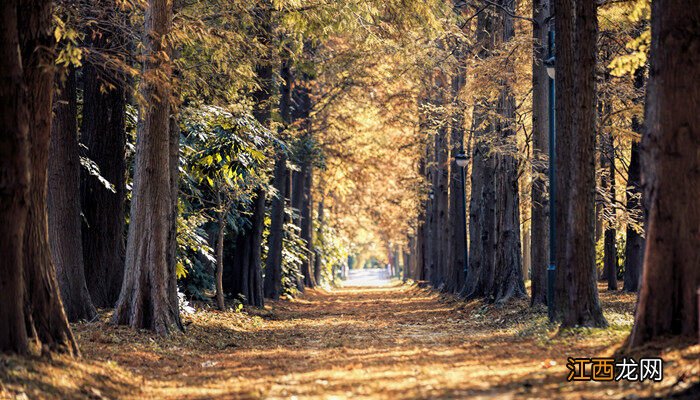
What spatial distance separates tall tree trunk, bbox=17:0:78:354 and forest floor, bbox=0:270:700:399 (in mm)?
517

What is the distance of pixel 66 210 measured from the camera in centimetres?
1673

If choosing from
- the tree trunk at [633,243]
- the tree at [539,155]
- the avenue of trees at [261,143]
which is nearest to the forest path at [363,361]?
the tree at [539,155]

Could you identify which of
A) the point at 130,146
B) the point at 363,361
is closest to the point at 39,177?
the point at 363,361

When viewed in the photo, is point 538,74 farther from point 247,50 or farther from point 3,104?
point 3,104

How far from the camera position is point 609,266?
30875 millimetres

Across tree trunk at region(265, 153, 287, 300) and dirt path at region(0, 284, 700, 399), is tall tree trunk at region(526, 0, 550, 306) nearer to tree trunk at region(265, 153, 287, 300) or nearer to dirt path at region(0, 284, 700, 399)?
dirt path at region(0, 284, 700, 399)

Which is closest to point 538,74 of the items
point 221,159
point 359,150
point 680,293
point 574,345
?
point 221,159

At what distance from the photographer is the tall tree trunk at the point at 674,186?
32.6 feet

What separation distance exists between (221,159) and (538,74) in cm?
741

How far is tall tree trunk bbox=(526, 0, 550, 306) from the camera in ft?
65.4

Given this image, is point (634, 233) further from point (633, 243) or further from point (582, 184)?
point (582, 184)

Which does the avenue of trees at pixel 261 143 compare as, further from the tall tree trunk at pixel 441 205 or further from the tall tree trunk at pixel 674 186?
the tall tree trunk at pixel 441 205

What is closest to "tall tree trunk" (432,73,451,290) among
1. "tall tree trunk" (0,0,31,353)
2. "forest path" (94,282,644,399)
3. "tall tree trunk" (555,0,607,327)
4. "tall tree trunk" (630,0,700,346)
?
"forest path" (94,282,644,399)

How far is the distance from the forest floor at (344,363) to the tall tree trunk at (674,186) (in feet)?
1.66
